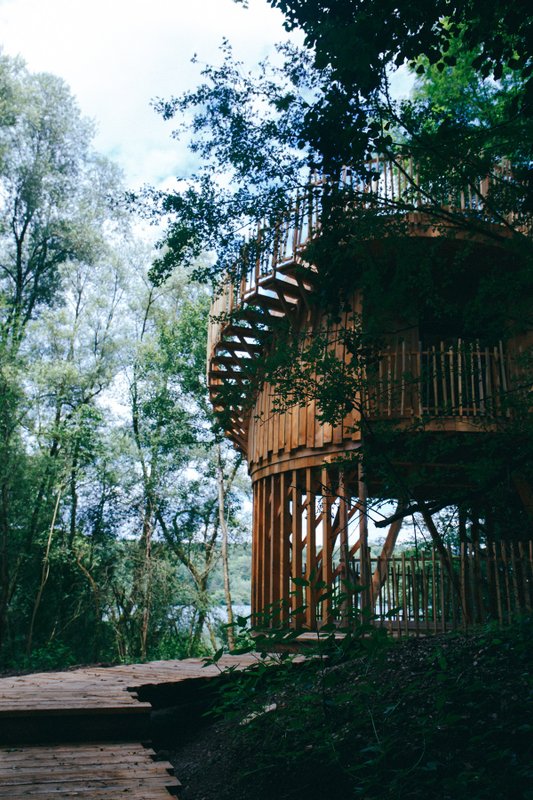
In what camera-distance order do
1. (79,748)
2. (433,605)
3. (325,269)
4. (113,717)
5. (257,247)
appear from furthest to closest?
1. (433,605)
2. (257,247)
3. (325,269)
4. (113,717)
5. (79,748)

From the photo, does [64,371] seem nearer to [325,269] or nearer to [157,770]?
[325,269]

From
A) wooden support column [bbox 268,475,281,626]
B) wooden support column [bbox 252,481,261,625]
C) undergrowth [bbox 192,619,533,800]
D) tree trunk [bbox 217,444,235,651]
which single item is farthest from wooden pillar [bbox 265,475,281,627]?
tree trunk [bbox 217,444,235,651]

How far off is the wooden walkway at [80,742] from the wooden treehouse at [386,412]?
1.72m

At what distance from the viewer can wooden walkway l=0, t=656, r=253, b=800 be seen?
340 centimetres

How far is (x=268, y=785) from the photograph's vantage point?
12.7 feet

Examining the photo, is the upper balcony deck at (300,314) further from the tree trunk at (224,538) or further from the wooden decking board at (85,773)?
the tree trunk at (224,538)

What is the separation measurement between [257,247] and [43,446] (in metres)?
14.6

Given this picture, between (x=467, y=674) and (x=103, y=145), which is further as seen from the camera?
(x=103, y=145)

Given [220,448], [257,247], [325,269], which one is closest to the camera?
[325,269]

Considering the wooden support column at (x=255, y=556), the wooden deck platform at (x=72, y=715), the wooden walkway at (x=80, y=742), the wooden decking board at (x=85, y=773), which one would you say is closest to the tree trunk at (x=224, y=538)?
the wooden support column at (x=255, y=556)

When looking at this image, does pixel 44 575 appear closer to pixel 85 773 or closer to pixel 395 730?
pixel 85 773

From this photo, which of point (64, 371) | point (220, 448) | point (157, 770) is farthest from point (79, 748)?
point (220, 448)

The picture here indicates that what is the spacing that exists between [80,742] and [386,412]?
18.2ft

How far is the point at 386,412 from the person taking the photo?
28.6 ft
